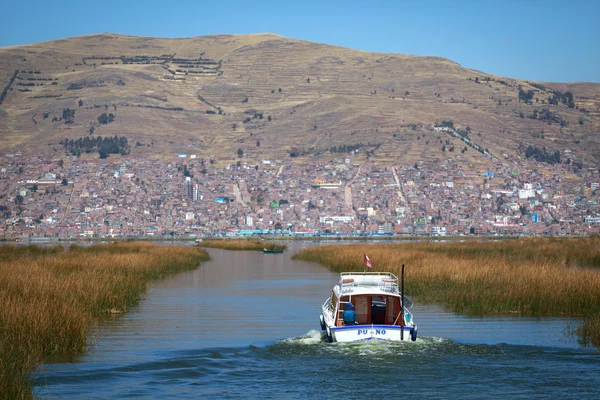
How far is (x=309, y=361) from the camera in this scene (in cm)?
2255

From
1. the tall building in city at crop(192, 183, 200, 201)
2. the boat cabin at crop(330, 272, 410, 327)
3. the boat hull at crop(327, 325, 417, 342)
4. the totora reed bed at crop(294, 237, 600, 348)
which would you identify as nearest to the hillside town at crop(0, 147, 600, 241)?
the tall building in city at crop(192, 183, 200, 201)

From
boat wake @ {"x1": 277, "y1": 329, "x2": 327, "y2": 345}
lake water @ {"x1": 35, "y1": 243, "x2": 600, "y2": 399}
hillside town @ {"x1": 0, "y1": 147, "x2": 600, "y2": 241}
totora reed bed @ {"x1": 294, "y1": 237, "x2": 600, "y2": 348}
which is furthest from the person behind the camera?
hillside town @ {"x1": 0, "y1": 147, "x2": 600, "y2": 241}

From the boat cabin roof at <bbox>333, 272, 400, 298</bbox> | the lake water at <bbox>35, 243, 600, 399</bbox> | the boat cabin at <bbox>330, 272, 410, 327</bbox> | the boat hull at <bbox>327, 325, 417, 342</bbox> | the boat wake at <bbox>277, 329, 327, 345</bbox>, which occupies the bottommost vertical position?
the lake water at <bbox>35, 243, 600, 399</bbox>

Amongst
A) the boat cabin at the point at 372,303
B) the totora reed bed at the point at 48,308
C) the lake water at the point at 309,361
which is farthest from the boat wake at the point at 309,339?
the totora reed bed at the point at 48,308

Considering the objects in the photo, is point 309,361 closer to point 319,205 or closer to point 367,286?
point 367,286

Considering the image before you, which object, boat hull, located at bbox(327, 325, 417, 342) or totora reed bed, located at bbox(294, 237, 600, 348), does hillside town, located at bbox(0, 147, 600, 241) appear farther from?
boat hull, located at bbox(327, 325, 417, 342)

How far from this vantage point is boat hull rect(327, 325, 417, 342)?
2347cm

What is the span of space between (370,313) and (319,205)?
163 metres

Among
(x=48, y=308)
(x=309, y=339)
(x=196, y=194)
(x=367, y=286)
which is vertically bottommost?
(x=309, y=339)

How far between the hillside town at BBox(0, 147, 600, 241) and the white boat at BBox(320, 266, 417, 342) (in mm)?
144992

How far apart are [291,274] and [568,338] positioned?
111ft

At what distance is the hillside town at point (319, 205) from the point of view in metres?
178

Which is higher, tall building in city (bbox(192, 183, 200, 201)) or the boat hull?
tall building in city (bbox(192, 183, 200, 201))

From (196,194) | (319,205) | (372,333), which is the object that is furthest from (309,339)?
(196,194)
